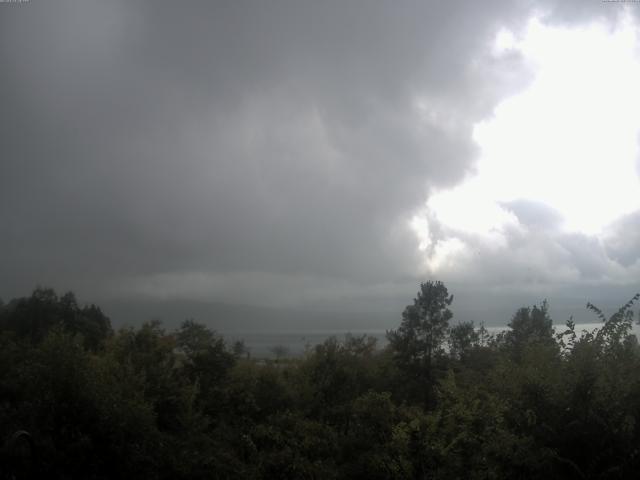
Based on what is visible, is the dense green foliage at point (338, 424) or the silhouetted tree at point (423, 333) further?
the silhouetted tree at point (423, 333)

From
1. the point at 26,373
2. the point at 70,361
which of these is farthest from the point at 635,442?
the point at 26,373

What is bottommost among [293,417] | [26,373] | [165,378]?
[293,417]

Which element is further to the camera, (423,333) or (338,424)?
(423,333)

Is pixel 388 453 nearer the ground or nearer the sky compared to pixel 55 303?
nearer the ground

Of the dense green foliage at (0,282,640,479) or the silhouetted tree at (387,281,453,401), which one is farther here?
the silhouetted tree at (387,281,453,401)

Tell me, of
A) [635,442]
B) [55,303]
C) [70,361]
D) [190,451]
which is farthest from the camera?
[55,303]

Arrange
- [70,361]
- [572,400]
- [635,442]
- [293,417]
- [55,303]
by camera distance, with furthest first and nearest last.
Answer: [55,303], [293,417], [70,361], [572,400], [635,442]

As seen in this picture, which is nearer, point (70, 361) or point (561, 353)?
point (561, 353)

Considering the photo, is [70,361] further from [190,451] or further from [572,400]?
[572,400]

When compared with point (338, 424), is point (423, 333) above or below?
above

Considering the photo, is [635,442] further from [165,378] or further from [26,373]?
[165,378]

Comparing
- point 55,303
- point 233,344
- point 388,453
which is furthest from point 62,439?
point 55,303

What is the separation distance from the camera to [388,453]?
65.6 feet

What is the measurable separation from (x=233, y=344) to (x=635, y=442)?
36797 mm
